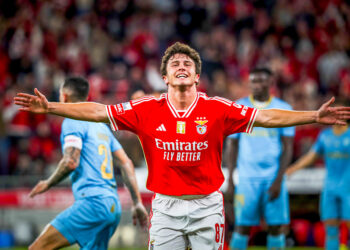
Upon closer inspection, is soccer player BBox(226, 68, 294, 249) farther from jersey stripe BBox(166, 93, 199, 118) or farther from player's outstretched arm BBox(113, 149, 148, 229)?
jersey stripe BBox(166, 93, 199, 118)

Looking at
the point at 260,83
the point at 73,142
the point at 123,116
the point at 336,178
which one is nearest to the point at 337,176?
the point at 336,178

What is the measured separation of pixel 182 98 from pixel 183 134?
0.32 meters

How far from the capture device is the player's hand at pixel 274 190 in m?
8.01

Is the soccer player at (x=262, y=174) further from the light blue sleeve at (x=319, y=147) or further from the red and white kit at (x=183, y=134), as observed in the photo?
the red and white kit at (x=183, y=134)

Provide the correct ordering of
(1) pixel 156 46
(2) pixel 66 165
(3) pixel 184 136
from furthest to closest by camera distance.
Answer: (1) pixel 156 46 → (2) pixel 66 165 → (3) pixel 184 136

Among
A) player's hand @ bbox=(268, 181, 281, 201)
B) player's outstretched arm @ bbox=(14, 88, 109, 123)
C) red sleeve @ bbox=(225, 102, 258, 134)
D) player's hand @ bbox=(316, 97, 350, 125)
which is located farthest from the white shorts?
player's hand @ bbox=(268, 181, 281, 201)

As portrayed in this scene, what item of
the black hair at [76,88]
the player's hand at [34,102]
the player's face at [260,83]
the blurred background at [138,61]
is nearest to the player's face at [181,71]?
the player's hand at [34,102]

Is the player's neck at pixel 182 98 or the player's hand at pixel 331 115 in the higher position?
the player's neck at pixel 182 98

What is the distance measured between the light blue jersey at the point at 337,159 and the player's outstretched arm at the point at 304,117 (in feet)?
15.6

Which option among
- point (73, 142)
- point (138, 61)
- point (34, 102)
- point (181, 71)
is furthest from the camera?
point (138, 61)

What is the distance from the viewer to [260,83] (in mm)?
8297

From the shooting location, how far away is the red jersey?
512cm

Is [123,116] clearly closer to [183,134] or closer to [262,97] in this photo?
[183,134]

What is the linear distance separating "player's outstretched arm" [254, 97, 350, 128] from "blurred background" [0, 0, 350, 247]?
6.96 m
